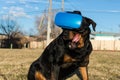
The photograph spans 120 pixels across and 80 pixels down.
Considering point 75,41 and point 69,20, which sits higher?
point 69,20

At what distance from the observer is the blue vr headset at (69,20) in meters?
7.27

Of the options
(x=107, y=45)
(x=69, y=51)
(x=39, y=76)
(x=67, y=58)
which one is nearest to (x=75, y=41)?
(x=69, y=51)

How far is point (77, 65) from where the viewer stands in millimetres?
7633

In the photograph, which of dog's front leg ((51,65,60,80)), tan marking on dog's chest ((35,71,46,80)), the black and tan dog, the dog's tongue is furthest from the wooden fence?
the dog's tongue

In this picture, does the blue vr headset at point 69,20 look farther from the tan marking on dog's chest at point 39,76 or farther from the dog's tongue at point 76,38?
the tan marking on dog's chest at point 39,76

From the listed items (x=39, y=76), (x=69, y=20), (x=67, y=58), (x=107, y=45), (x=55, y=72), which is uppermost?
(x=69, y=20)

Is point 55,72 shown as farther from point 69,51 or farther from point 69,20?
point 69,20

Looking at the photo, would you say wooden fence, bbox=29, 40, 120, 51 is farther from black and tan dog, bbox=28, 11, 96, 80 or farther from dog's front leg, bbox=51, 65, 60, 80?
dog's front leg, bbox=51, 65, 60, 80

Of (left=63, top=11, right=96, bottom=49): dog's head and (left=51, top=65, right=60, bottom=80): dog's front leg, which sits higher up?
(left=63, top=11, right=96, bottom=49): dog's head

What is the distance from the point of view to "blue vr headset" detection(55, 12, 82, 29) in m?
7.27

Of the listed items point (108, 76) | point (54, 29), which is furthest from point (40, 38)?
point (108, 76)

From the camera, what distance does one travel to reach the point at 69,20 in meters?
7.47

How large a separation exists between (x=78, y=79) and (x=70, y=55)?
236cm

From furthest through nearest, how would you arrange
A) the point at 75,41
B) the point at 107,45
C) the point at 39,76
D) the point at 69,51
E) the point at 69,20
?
1. the point at 107,45
2. the point at 39,76
3. the point at 69,20
4. the point at 69,51
5. the point at 75,41
